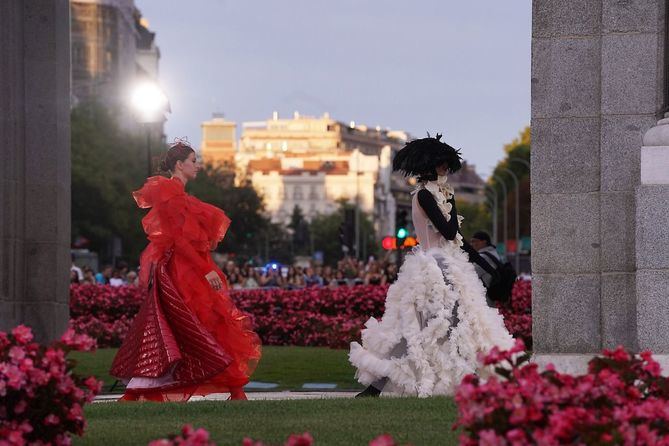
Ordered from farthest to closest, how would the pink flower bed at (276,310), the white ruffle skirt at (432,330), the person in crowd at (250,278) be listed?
the person in crowd at (250,278) < the pink flower bed at (276,310) < the white ruffle skirt at (432,330)

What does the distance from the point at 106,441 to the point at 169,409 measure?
224 cm

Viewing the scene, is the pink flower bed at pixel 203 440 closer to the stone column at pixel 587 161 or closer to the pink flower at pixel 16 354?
the pink flower at pixel 16 354

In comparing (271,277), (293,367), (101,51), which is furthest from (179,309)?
(101,51)

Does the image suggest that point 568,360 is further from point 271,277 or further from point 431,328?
point 271,277

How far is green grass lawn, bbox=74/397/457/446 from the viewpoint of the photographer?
9.27 metres

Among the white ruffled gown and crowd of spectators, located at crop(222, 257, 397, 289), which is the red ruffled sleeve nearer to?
the white ruffled gown

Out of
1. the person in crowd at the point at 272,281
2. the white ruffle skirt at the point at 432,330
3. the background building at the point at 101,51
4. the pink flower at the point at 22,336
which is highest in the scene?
the background building at the point at 101,51

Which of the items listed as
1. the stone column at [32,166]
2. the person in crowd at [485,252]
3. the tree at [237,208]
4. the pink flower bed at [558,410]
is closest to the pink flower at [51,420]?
the pink flower bed at [558,410]

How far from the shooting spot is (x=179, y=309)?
49.0 feet

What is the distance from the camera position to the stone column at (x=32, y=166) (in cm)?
1958

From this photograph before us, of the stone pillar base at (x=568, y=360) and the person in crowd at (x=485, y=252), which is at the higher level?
the person in crowd at (x=485, y=252)

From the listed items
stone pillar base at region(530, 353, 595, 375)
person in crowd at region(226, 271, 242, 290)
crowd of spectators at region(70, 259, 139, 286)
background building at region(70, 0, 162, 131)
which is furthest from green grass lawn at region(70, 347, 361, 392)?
background building at region(70, 0, 162, 131)

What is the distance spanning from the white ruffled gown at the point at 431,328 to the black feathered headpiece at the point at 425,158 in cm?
27

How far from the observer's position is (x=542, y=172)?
45.6 feet
